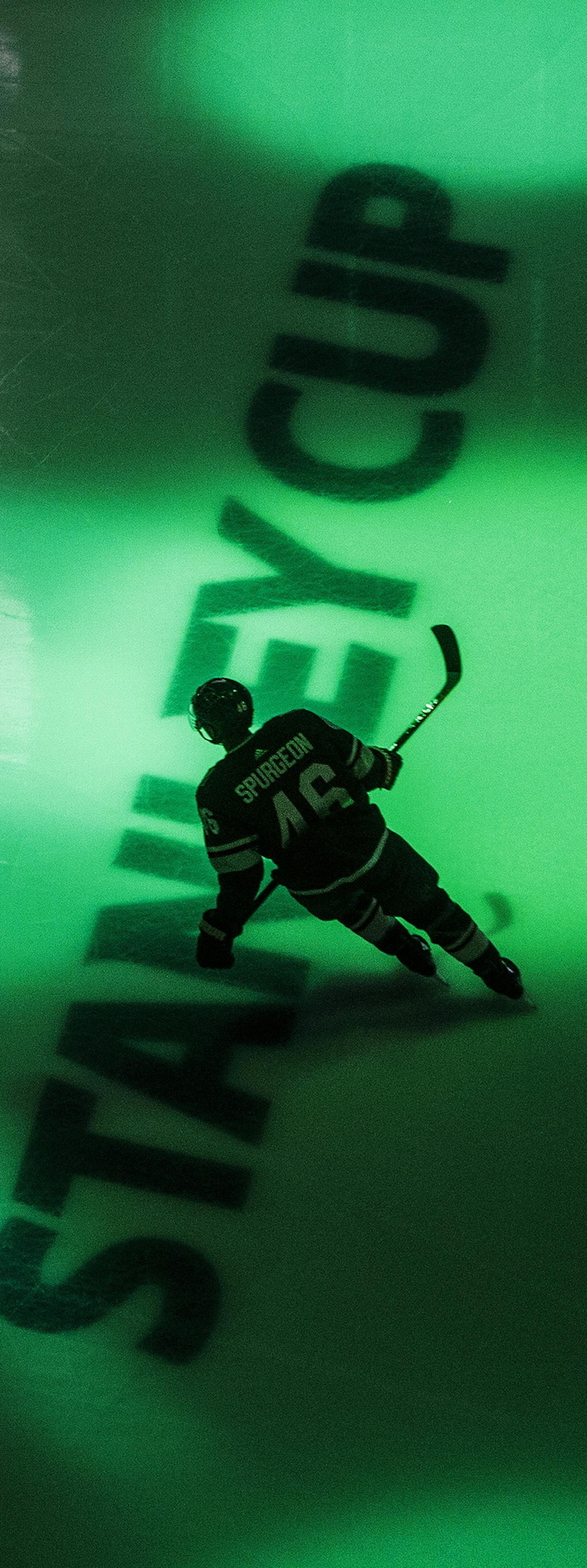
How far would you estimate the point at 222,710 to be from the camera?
3.05 meters

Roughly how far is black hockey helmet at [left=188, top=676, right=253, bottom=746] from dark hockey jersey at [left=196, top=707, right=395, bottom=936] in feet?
0.16

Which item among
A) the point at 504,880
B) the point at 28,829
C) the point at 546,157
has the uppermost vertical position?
the point at 546,157

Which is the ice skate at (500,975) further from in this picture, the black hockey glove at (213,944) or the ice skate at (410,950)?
the black hockey glove at (213,944)

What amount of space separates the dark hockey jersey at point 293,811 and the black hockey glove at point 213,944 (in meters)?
0.06

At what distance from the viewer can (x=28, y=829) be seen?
357cm

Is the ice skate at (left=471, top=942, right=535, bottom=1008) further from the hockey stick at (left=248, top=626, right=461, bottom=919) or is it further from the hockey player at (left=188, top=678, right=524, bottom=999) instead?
the hockey stick at (left=248, top=626, right=461, bottom=919)

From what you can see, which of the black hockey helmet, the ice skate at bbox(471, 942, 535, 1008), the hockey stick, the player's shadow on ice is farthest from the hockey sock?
the black hockey helmet

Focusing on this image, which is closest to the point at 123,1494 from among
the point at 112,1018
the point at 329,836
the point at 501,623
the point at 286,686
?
the point at 112,1018

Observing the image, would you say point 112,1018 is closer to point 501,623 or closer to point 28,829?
point 28,829

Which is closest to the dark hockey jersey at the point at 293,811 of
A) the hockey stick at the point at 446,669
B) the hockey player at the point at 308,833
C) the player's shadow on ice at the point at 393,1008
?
the hockey player at the point at 308,833

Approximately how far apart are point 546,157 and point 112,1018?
3.11 m

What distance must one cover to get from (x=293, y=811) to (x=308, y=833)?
7 centimetres

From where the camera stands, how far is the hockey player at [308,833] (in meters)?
2.99

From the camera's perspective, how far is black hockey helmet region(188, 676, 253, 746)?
3055mm
